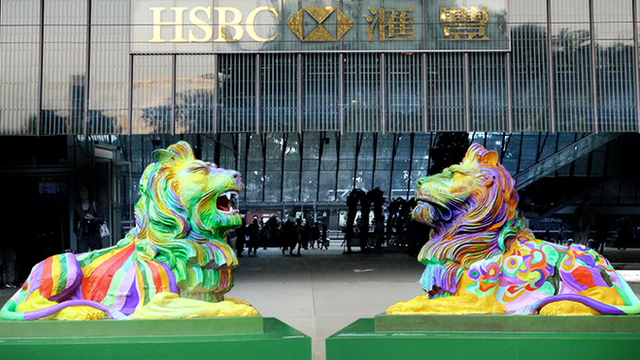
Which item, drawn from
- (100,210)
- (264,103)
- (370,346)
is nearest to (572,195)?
(264,103)

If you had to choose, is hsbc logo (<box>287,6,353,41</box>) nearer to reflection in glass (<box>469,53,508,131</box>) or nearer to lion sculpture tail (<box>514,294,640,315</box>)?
reflection in glass (<box>469,53,508,131</box>)

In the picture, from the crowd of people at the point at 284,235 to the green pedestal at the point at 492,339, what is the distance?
482 inches

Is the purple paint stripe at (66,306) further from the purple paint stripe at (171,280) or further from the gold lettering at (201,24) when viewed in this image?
the gold lettering at (201,24)

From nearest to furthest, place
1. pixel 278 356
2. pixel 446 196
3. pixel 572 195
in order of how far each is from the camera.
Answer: pixel 278 356 < pixel 446 196 < pixel 572 195

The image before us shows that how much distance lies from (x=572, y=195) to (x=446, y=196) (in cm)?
1337

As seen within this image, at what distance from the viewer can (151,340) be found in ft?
11.7

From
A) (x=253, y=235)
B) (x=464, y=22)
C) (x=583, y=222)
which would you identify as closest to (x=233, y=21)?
(x=464, y=22)

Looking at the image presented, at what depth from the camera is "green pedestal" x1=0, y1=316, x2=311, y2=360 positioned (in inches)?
140

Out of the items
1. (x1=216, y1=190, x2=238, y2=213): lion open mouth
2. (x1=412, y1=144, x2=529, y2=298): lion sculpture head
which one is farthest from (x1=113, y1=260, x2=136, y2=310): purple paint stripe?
(x1=412, y1=144, x2=529, y2=298): lion sculpture head

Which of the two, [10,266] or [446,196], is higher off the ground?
[446,196]

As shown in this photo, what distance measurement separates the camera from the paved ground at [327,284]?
26.2ft

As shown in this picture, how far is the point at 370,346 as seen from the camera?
11.9ft

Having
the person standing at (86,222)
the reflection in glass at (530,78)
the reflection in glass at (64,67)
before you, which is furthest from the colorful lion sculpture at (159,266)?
the person standing at (86,222)

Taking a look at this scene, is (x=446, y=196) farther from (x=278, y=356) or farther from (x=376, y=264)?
(x=376, y=264)
